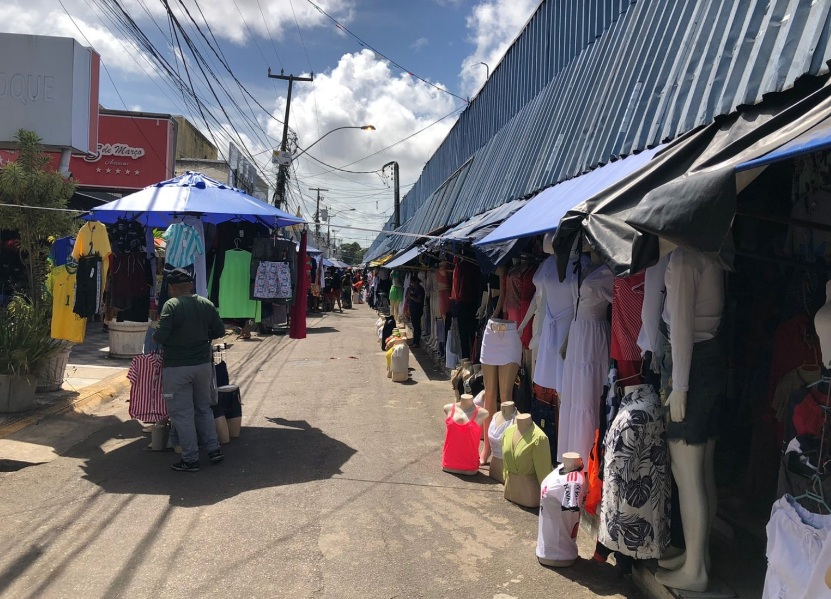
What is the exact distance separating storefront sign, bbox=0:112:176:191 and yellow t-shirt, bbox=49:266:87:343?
13590 mm

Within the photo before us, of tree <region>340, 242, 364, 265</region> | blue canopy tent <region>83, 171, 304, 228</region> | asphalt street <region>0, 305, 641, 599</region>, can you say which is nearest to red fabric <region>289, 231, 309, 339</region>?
blue canopy tent <region>83, 171, 304, 228</region>

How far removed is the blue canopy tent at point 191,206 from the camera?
7.31 metres

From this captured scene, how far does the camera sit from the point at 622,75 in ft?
22.0

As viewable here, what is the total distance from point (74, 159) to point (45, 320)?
47.2 feet

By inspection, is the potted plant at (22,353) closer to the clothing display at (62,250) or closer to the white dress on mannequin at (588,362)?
the clothing display at (62,250)

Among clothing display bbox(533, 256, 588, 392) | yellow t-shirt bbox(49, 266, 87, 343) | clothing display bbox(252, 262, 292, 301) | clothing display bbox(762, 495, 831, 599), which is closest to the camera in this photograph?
clothing display bbox(762, 495, 831, 599)

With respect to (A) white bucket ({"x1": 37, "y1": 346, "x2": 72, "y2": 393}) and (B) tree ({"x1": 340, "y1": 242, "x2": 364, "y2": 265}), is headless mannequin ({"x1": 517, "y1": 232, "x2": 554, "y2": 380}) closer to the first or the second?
(A) white bucket ({"x1": 37, "y1": 346, "x2": 72, "y2": 393})

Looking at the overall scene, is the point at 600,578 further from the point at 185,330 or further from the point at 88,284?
the point at 88,284

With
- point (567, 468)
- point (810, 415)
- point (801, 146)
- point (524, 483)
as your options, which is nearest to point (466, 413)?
point (524, 483)

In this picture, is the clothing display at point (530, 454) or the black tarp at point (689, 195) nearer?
the black tarp at point (689, 195)

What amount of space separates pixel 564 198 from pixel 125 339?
9481mm

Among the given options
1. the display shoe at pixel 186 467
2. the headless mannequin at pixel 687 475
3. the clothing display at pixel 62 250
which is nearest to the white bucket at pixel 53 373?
the clothing display at pixel 62 250

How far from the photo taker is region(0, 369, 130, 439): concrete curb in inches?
288

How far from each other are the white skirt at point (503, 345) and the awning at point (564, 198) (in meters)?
0.95
